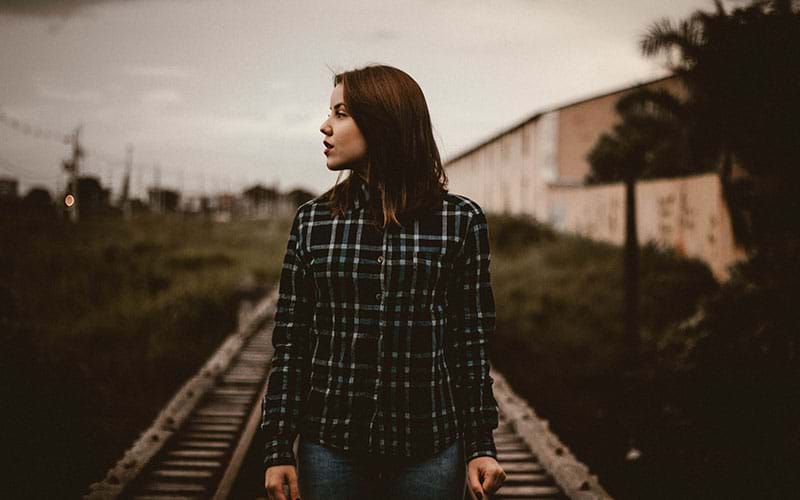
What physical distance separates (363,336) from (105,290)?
14118 mm

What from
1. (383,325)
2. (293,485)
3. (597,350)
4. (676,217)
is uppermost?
(676,217)

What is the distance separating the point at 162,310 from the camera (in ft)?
41.9

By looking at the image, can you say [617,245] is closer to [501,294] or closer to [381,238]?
[501,294]

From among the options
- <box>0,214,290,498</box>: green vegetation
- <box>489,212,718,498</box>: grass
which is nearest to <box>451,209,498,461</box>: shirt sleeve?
<box>0,214,290,498</box>: green vegetation

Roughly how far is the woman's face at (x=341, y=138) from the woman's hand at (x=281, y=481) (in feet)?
2.45

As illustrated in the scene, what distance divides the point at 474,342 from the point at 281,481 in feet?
1.88

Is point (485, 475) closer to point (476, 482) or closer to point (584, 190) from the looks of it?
point (476, 482)

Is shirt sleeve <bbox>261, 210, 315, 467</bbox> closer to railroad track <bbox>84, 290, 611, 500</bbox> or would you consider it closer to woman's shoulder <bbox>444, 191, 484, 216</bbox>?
woman's shoulder <bbox>444, 191, 484, 216</bbox>

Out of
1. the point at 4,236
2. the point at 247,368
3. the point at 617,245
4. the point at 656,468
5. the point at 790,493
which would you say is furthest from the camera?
the point at 617,245

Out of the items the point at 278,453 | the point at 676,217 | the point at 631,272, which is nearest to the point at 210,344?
the point at 631,272

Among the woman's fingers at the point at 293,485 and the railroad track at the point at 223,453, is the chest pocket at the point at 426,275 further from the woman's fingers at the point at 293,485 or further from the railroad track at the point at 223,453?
the railroad track at the point at 223,453

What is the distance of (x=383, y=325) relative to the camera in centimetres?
167

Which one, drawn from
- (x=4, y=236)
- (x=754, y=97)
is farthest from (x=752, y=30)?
(x=4, y=236)

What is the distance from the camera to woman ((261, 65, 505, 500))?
5.50 ft
